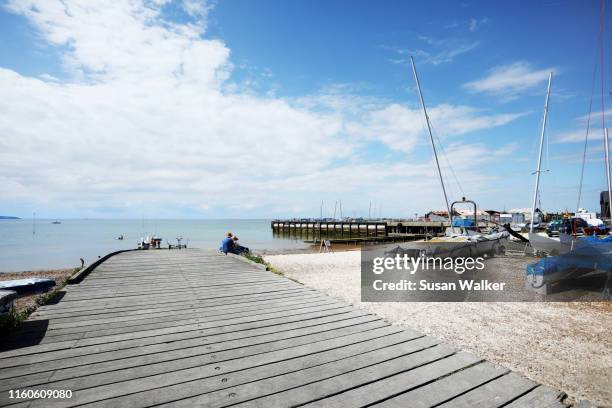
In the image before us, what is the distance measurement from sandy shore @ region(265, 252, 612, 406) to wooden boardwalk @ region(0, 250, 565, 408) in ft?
9.74

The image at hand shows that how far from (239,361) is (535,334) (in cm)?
727

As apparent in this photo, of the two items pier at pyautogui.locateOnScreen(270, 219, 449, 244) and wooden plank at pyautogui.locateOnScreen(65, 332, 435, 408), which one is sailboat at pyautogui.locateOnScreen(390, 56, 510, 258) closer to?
wooden plank at pyautogui.locateOnScreen(65, 332, 435, 408)

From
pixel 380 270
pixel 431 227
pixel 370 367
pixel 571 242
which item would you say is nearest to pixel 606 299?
pixel 571 242

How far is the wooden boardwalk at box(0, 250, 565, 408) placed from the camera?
2869 mm

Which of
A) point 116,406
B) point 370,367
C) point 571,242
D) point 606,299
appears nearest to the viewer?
point 116,406

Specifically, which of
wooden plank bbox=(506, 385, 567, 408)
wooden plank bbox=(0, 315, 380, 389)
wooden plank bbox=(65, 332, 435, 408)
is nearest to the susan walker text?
wooden plank bbox=(0, 315, 380, 389)

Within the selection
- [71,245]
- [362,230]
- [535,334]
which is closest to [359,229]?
[362,230]

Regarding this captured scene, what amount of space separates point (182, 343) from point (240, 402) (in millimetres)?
1608

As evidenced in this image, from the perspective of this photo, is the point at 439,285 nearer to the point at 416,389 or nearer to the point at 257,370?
the point at 416,389

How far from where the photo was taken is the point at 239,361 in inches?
139

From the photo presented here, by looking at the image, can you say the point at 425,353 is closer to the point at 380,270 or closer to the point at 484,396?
the point at 484,396

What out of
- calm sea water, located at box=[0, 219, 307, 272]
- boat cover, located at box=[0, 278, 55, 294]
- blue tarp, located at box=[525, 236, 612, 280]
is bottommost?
calm sea water, located at box=[0, 219, 307, 272]

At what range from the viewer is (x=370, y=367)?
343 cm

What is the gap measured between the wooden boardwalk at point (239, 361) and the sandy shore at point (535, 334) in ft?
9.74
